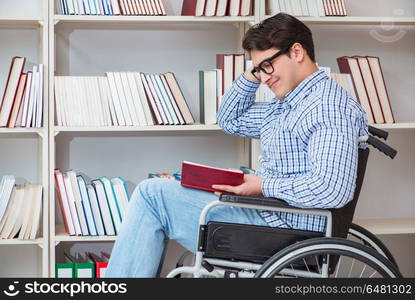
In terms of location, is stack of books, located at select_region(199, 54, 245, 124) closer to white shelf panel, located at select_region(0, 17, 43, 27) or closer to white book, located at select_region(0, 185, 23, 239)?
white shelf panel, located at select_region(0, 17, 43, 27)

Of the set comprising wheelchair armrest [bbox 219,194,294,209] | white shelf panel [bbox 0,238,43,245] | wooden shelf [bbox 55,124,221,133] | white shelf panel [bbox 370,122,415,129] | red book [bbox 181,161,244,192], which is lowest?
white shelf panel [bbox 0,238,43,245]

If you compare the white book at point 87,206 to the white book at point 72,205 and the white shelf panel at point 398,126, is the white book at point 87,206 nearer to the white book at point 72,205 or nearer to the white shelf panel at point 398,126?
the white book at point 72,205

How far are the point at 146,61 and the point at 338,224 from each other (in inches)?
54.7

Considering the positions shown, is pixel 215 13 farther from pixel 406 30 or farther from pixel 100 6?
pixel 406 30

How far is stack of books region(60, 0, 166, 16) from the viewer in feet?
9.38

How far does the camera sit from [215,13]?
2.88m

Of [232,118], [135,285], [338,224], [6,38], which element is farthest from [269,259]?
[6,38]

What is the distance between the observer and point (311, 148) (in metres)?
2.04

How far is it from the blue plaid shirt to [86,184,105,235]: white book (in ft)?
2.70

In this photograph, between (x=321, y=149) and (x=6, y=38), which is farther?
(x=6, y=38)

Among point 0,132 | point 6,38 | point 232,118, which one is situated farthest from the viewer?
point 6,38

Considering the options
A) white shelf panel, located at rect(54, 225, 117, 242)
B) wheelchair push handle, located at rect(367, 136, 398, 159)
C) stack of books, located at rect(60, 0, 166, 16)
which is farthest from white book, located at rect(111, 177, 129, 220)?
wheelchair push handle, located at rect(367, 136, 398, 159)

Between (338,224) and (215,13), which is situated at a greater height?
(215,13)

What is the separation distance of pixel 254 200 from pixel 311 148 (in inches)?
8.6
